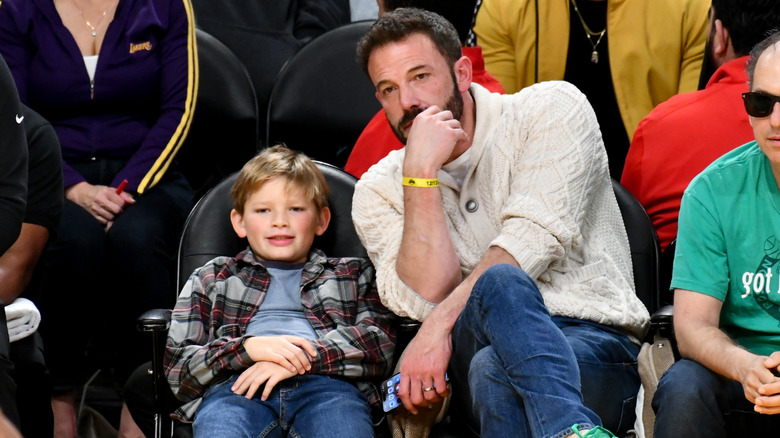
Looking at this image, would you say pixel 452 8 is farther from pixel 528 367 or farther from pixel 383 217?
pixel 528 367

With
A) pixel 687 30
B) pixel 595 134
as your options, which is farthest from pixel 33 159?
pixel 687 30

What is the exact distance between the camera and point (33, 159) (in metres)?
3.58

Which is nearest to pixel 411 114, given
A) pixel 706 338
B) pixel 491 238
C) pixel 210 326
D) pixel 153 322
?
pixel 491 238

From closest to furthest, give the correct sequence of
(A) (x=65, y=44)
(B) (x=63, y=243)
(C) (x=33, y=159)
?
1. (C) (x=33, y=159)
2. (B) (x=63, y=243)
3. (A) (x=65, y=44)

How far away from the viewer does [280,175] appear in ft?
11.5

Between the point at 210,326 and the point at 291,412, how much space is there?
388 mm

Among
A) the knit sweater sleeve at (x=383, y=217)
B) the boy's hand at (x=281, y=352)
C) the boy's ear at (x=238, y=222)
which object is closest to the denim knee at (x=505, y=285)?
the knit sweater sleeve at (x=383, y=217)

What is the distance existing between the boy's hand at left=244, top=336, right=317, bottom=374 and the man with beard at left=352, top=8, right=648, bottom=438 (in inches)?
10.4

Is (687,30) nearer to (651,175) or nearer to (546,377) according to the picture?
(651,175)

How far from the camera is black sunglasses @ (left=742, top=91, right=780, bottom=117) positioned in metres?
2.93

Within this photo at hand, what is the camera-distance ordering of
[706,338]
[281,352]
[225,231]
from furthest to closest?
[225,231] < [281,352] < [706,338]

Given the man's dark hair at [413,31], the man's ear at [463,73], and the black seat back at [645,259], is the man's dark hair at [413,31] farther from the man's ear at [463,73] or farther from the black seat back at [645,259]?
the black seat back at [645,259]

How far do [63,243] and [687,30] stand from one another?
2.42 m

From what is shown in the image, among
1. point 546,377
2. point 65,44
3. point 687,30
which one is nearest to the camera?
point 546,377
